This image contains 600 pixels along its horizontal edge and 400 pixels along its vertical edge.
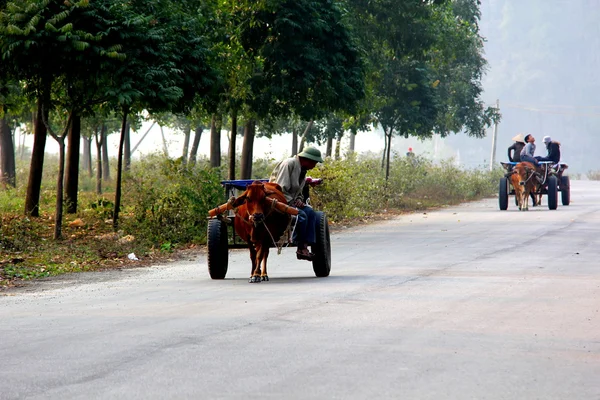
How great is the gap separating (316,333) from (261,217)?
411 cm

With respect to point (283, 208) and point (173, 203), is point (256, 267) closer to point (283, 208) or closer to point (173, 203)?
point (283, 208)

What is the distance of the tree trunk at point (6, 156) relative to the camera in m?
38.7

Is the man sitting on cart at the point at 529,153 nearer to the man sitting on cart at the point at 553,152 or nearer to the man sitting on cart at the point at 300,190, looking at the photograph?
the man sitting on cart at the point at 553,152

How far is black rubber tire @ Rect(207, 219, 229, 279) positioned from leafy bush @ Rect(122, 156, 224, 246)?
7100 millimetres

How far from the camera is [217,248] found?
14.0 m

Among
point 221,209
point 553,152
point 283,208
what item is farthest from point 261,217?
point 553,152

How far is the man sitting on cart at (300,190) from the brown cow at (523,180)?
18.8m

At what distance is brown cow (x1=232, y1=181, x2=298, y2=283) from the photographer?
507 inches

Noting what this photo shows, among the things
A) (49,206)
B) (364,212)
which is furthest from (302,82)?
(49,206)

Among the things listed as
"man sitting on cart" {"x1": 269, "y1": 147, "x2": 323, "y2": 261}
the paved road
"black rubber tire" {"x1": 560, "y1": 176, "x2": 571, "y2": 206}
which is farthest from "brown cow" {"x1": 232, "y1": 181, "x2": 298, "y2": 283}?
"black rubber tire" {"x1": 560, "y1": 176, "x2": 571, "y2": 206}

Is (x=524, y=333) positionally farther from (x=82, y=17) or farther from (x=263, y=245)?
(x=82, y=17)

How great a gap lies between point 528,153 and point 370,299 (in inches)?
890

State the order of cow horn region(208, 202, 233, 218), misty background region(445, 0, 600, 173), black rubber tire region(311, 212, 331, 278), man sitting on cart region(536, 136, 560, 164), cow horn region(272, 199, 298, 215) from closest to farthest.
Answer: cow horn region(272, 199, 298, 215) < cow horn region(208, 202, 233, 218) < black rubber tire region(311, 212, 331, 278) < man sitting on cart region(536, 136, 560, 164) < misty background region(445, 0, 600, 173)

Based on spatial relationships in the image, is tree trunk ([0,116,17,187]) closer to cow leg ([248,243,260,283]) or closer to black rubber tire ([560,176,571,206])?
black rubber tire ([560,176,571,206])
